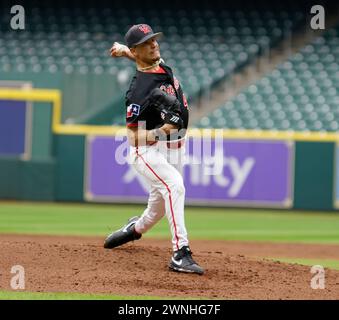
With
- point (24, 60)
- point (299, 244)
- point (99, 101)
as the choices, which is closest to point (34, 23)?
point (24, 60)

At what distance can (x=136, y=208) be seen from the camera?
52.0ft

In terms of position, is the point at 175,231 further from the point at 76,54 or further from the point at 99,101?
the point at 76,54

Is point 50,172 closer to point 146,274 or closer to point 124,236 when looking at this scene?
point 124,236

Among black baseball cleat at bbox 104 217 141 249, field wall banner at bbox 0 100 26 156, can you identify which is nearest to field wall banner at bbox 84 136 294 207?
field wall banner at bbox 0 100 26 156

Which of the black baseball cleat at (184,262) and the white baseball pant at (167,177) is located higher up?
the white baseball pant at (167,177)

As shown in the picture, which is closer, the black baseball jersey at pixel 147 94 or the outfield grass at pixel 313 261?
the black baseball jersey at pixel 147 94

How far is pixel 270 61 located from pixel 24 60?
243 inches

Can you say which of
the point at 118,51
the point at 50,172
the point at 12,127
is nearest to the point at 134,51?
the point at 118,51

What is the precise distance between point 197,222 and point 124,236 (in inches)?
239

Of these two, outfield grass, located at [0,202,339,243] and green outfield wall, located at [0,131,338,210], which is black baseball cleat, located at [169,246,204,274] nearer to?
outfield grass, located at [0,202,339,243]

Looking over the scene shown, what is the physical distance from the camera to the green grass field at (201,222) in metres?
11.4

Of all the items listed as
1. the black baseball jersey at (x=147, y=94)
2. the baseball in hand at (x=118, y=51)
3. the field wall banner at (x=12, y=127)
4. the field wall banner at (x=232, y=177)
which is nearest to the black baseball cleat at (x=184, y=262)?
the black baseball jersey at (x=147, y=94)

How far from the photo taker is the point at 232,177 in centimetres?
1623

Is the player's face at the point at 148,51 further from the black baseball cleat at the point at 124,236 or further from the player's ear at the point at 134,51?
the black baseball cleat at the point at 124,236
